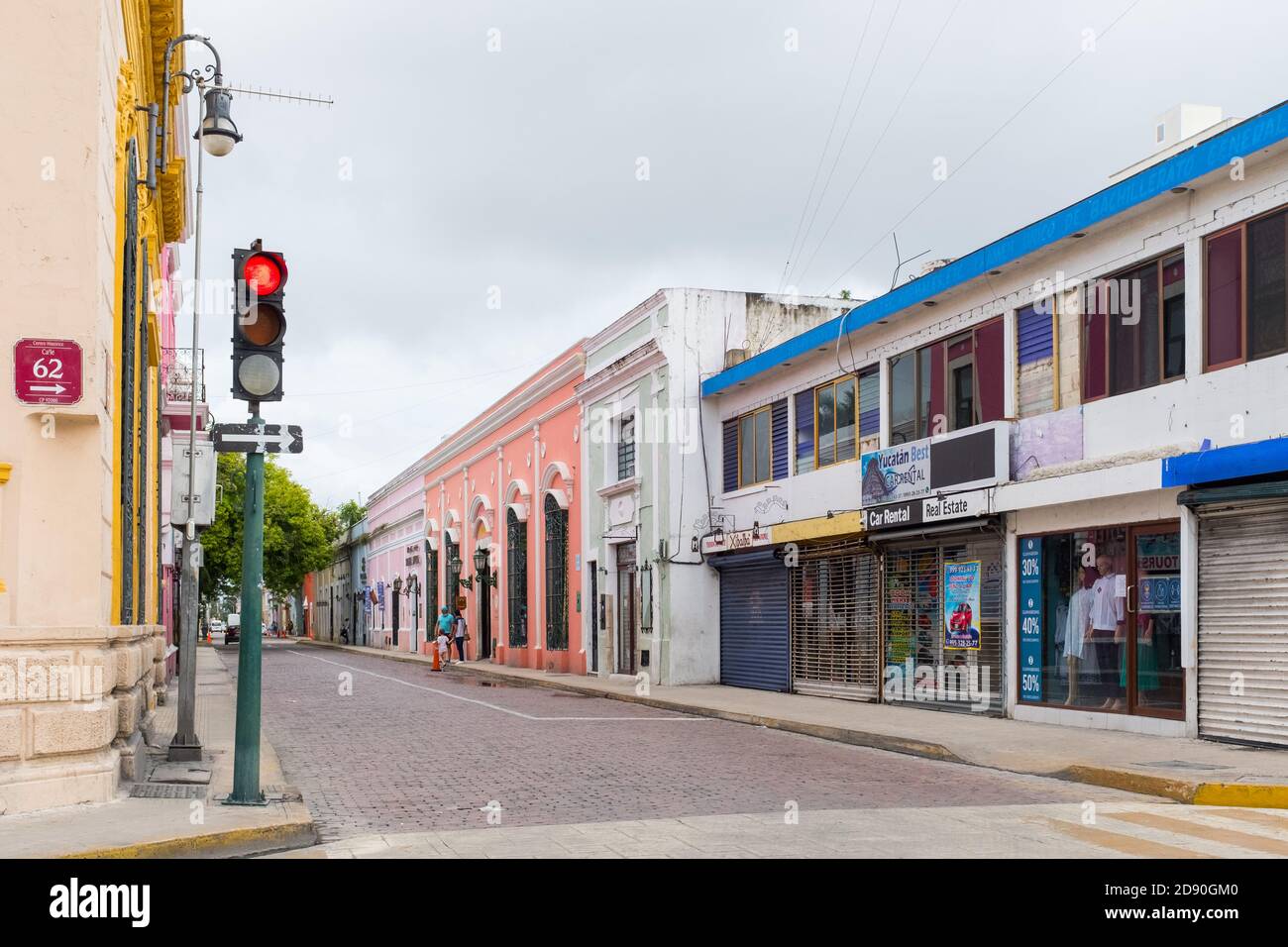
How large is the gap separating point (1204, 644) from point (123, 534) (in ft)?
36.2

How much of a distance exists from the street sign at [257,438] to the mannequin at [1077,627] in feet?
32.7

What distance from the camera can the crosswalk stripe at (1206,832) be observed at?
811 cm

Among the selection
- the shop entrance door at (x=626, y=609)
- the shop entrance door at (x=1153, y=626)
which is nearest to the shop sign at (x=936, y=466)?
the shop entrance door at (x=1153, y=626)

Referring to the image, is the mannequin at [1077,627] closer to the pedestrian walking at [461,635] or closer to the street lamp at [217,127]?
the street lamp at [217,127]

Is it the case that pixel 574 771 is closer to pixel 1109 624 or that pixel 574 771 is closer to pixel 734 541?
pixel 1109 624

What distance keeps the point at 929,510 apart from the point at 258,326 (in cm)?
1122

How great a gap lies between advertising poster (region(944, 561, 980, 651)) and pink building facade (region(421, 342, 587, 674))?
15.1 meters

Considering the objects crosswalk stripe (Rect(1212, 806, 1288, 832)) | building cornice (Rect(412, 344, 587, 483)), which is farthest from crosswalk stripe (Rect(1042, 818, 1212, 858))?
building cornice (Rect(412, 344, 587, 483))

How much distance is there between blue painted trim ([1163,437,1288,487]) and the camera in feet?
41.3

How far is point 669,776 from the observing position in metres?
11.9

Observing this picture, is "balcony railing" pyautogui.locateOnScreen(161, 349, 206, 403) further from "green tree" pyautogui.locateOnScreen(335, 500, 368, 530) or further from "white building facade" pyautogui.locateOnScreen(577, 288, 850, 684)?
"green tree" pyautogui.locateOnScreen(335, 500, 368, 530)

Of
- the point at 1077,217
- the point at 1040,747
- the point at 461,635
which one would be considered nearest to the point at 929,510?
the point at 1077,217
